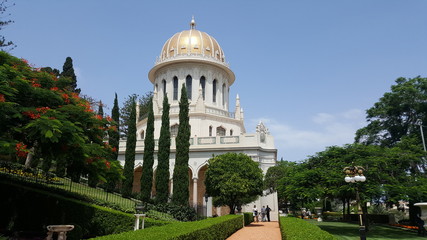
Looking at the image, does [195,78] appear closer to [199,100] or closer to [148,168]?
[199,100]

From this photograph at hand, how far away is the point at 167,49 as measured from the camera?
4331cm

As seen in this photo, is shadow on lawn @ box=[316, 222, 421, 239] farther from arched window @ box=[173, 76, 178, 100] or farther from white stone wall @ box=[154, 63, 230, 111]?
arched window @ box=[173, 76, 178, 100]

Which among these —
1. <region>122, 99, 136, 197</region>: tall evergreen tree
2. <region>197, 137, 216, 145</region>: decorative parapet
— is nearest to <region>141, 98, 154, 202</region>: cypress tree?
<region>122, 99, 136, 197</region>: tall evergreen tree

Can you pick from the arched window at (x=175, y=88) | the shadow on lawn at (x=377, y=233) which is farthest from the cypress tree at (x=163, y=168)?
the shadow on lawn at (x=377, y=233)

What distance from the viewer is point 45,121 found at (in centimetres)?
1073

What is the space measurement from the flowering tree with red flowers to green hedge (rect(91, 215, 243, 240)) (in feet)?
13.4

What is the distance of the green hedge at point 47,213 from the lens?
1420 centimetres

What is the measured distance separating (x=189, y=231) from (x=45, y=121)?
5.95 metres

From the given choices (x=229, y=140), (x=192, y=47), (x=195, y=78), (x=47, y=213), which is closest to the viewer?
(x=47, y=213)

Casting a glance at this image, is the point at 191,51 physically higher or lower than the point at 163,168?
higher

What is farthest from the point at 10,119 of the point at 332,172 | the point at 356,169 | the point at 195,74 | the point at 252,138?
the point at 195,74

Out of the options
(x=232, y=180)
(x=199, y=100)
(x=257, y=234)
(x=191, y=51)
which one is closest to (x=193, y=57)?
(x=191, y=51)

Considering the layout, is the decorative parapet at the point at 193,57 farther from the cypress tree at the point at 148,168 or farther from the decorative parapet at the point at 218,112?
the cypress tree at the point at 148,168

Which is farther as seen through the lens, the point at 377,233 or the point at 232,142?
the point at 232,142
